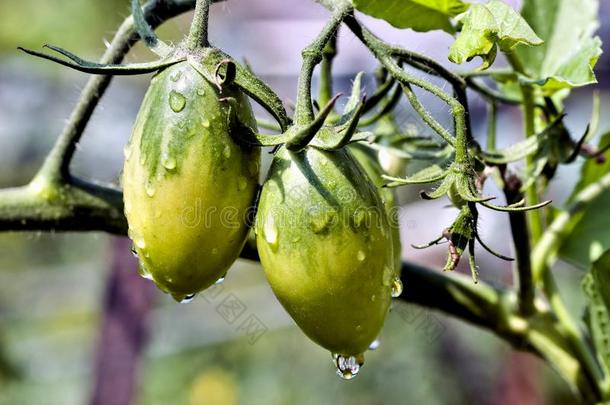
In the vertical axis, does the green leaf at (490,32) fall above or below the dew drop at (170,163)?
above

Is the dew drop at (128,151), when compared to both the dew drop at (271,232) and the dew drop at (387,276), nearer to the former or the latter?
the dew drop at (271,232)

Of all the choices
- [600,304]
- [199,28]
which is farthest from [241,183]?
[600,304]

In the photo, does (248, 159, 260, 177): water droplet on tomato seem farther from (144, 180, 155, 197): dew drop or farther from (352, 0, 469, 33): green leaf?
(352, 0, 469, 33): green leaf

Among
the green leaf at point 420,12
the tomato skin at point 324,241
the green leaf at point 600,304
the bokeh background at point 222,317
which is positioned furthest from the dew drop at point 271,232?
the bokeh background at point 222,317

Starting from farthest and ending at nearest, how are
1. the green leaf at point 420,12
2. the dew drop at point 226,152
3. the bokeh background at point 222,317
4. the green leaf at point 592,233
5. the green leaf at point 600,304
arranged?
1. the bokeh background at point 222,317
2. the green leaf at point 592,233
3. the green leaf at point 600,304
4. the green leaf at point 420,12
5. the dew drop at point 226,152

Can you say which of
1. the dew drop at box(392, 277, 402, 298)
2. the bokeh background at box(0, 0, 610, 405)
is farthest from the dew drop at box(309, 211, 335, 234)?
the bokeh background at box(0, 0, 610, 405)

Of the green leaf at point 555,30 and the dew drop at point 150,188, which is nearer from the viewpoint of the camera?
the dew drop at point 150,188
